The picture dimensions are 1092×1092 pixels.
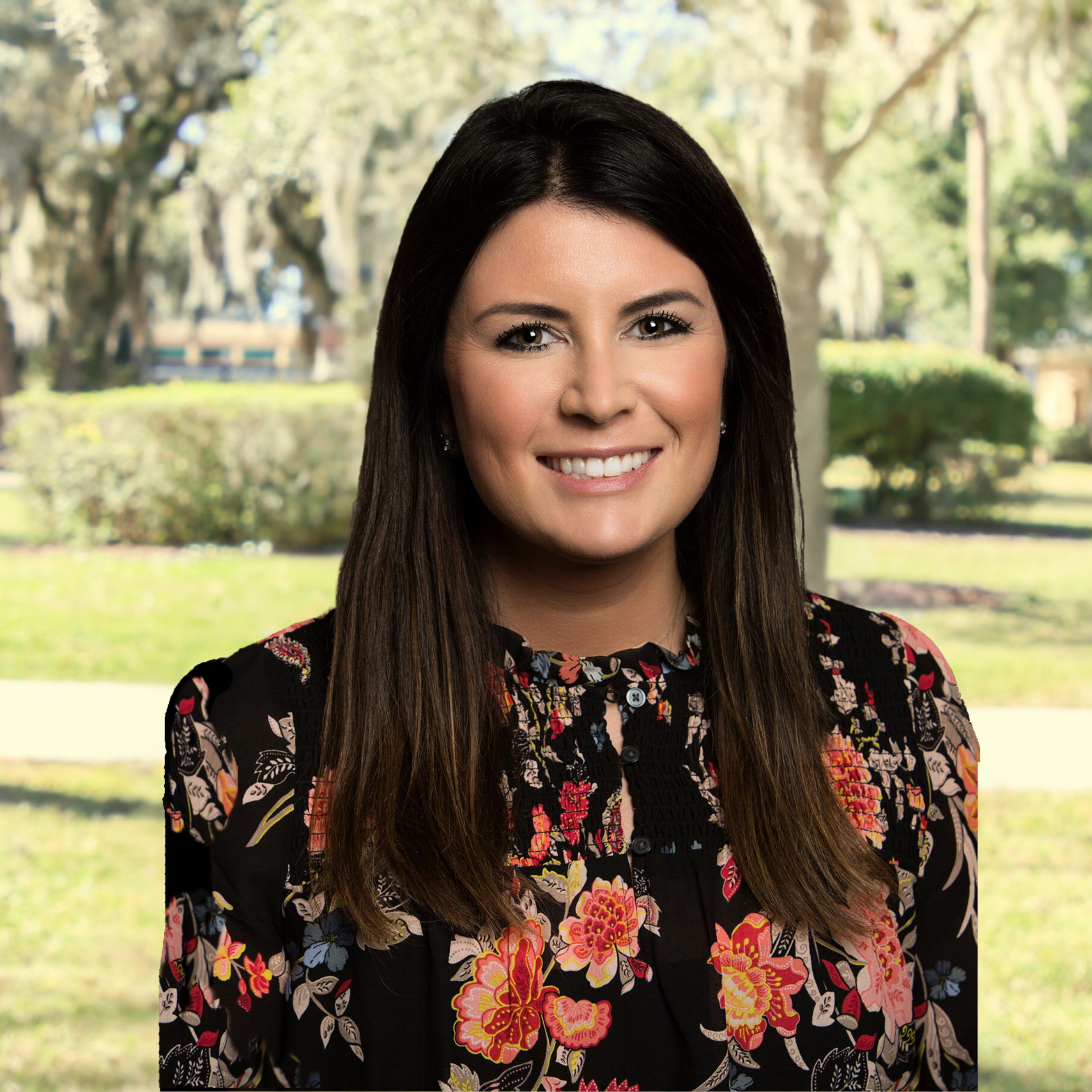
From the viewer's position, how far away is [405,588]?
1.79 metres

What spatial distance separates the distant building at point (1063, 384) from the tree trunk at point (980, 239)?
54.9 ft

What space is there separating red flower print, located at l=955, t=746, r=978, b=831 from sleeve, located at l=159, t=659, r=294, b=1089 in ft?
3.11

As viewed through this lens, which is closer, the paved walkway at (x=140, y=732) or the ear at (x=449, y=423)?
the ear at (x=449, y=423)

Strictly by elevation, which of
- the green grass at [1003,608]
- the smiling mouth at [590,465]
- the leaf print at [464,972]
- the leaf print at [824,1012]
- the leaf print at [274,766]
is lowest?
the green grass at [1003,608]

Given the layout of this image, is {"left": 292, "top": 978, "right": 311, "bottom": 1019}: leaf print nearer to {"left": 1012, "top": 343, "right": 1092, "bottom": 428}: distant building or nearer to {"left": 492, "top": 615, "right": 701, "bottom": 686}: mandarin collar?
{"left": 492, "top": 615, "right": 701, "bottom": 686}: mandarin collar

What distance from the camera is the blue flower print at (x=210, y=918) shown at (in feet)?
5.40

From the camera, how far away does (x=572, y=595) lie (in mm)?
1804

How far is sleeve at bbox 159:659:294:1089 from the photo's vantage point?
64.5 inches

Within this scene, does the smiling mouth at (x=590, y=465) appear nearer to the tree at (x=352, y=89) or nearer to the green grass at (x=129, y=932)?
the green grass at (x=129, y=932)

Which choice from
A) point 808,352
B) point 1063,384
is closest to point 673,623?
point 808,352

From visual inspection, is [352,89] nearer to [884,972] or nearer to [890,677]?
[890,677]

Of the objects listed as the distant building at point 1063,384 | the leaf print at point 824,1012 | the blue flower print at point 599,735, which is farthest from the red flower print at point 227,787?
the distant building at point 1063,384

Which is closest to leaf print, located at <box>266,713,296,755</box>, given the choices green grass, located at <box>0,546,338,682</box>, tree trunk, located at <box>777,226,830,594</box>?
tree trunk, located at <box>777,226,830,594</box>

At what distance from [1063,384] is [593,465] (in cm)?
3454
